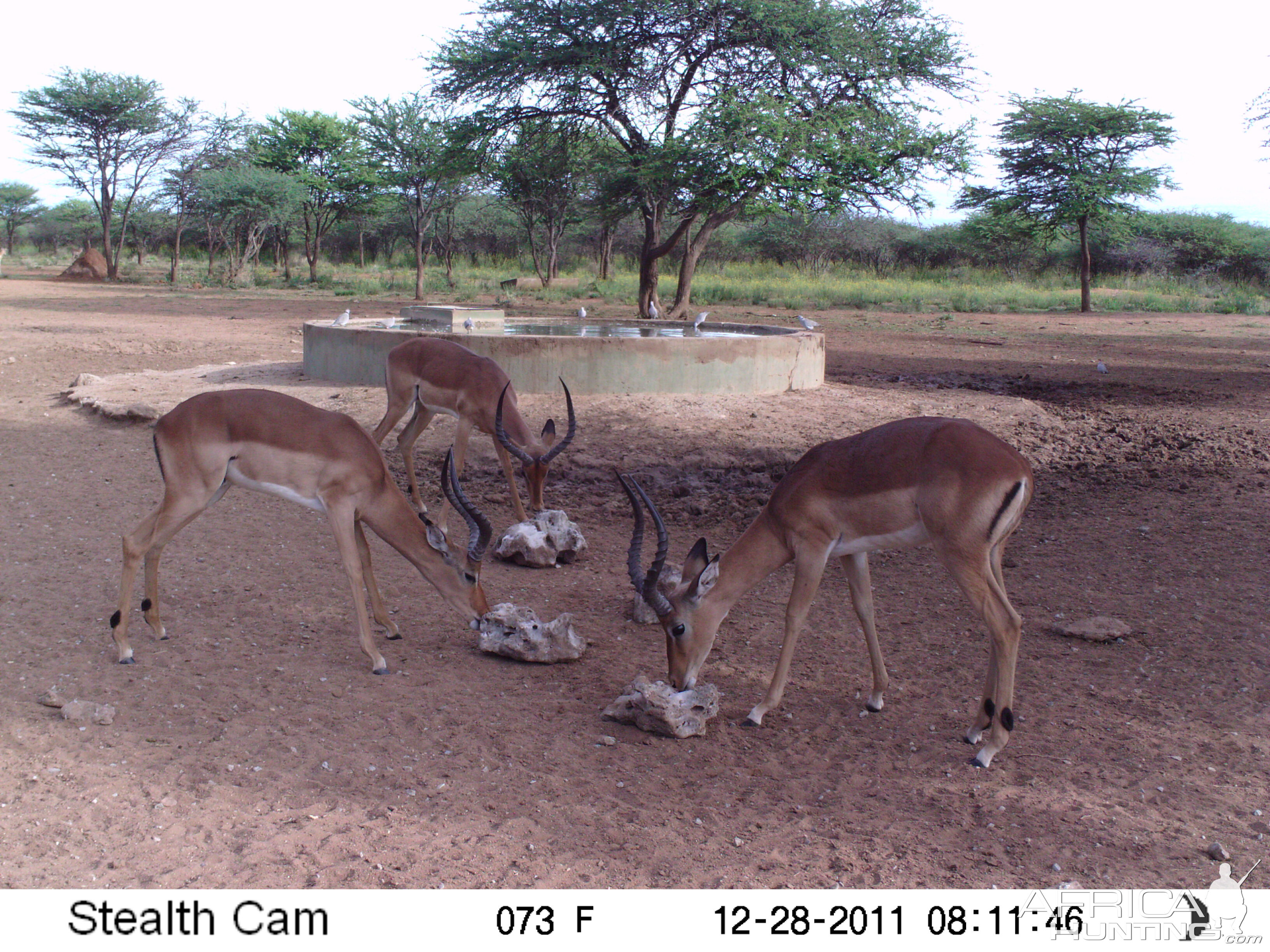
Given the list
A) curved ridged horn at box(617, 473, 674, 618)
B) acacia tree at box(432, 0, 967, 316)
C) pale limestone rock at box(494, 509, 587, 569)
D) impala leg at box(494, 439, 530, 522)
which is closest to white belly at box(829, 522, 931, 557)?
curved ridged horn at box(617, 473, 674, 618)

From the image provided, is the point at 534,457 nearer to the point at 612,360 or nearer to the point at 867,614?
the point at 867,614

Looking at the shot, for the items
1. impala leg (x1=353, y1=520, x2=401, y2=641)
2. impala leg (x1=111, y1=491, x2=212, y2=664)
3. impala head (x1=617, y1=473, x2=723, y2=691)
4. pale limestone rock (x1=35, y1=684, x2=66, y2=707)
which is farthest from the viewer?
impala leg (x1=353, y1=520, x2=401, y2=641)

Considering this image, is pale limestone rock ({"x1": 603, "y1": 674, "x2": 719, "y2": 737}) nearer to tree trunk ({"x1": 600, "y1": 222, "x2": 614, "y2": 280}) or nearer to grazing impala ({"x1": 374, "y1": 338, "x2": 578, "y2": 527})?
grazing impala ({"x1": 374, "y1": 338, "x2": 578, "y2": 527})

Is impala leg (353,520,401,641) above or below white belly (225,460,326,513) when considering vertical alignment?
below

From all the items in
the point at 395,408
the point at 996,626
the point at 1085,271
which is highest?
the point at 1085,271

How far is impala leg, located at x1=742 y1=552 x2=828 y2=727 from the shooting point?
4.16 meters

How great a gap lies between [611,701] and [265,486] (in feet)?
5.91

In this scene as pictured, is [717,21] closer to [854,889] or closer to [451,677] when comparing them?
[451,677]

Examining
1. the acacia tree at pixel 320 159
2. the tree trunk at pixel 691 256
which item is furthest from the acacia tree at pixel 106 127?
the tree trunk at pixel 691 256

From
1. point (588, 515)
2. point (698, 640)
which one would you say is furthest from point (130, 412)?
point (698, 640)

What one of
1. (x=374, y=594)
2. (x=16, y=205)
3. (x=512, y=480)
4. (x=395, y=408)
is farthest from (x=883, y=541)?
→ (x=16, y=205)

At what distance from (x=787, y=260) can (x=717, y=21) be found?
25509 mm

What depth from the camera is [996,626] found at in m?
3.82

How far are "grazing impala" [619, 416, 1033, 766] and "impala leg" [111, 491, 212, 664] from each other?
1984 millimetres
